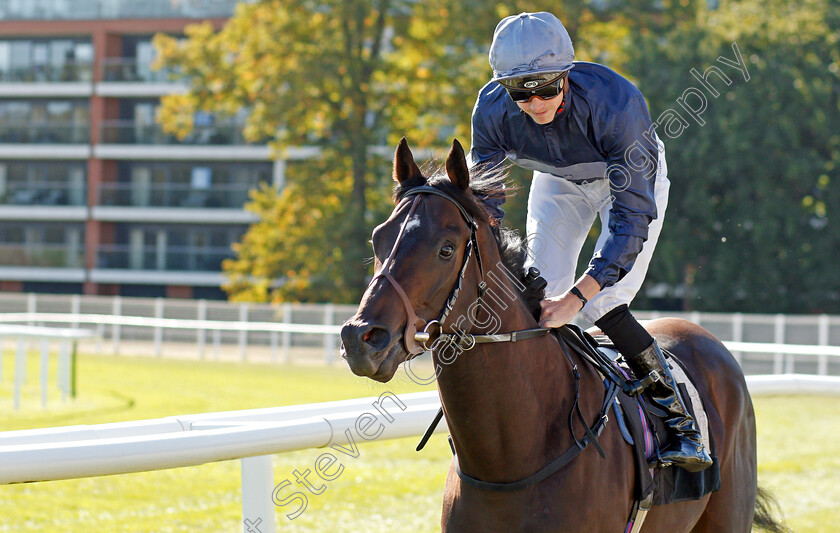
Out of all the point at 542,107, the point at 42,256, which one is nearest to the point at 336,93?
the point at 42,256

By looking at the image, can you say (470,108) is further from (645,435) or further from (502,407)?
(502,407)

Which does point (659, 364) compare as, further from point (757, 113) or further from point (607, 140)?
point (757, 113)

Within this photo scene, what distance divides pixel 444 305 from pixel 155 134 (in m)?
38.6

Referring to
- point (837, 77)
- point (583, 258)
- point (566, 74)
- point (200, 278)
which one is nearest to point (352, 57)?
point (583, 258)

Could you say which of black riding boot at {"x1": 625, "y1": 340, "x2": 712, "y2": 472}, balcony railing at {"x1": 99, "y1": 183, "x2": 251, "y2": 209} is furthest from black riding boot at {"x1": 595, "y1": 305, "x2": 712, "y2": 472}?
balcony railing at {"x1": 99, "y1": 183, "x2": 251, "y2": 209}

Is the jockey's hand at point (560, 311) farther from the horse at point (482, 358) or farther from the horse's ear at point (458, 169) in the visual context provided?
the horse's ear at point (458, 169)

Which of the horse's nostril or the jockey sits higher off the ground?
the jockey

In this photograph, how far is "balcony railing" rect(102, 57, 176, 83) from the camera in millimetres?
38875

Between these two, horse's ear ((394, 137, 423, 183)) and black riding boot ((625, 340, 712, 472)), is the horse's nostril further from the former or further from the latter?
black riding boot ((625, 340, 712, 472))

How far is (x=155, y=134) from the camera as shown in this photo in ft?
128

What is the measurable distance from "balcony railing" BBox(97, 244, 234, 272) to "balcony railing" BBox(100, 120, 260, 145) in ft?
14.1

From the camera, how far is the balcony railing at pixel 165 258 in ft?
123

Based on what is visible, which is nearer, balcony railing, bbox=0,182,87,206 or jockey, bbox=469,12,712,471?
jockey, bbox=469,12,712,471

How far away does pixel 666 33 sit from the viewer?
2683 cm
